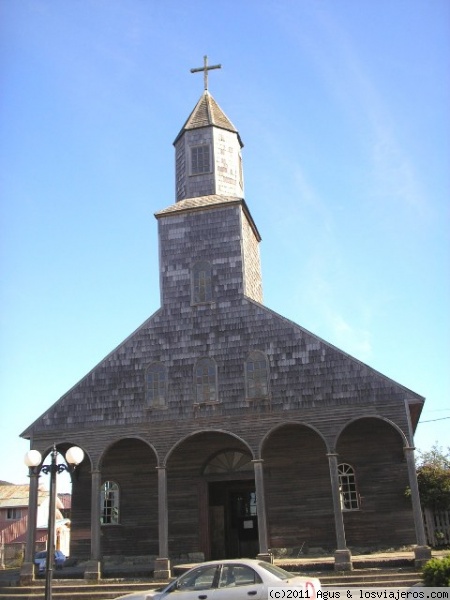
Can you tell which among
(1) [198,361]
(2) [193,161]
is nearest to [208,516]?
(1) [198,361]

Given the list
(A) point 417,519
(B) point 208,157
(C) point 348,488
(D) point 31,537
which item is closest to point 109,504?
(D) point 31,537

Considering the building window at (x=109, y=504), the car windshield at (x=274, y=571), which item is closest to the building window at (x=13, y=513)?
the building window at (x=109, y=504)

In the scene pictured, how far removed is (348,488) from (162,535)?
19.8ft

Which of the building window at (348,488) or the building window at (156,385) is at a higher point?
the building window at (156,385)

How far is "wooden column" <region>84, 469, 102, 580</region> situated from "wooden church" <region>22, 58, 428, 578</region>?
4cm


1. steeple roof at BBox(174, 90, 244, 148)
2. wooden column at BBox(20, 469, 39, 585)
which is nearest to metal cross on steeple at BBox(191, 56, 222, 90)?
steeple roof at BBox(174, 90, 244, 148)

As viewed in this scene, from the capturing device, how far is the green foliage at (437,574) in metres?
10.8

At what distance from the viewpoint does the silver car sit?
990 centimetres

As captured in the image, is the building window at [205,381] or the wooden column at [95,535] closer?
the wooden column at [95,535]

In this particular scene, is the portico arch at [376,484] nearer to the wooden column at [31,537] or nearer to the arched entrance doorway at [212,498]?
the arched entrance doorway at [212,498]

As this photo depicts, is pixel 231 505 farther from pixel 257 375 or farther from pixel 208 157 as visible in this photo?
pixel 208 157

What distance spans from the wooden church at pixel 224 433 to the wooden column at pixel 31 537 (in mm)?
134

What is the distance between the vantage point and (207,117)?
26.0 meters

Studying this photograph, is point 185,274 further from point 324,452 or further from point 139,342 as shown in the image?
point 324,452
